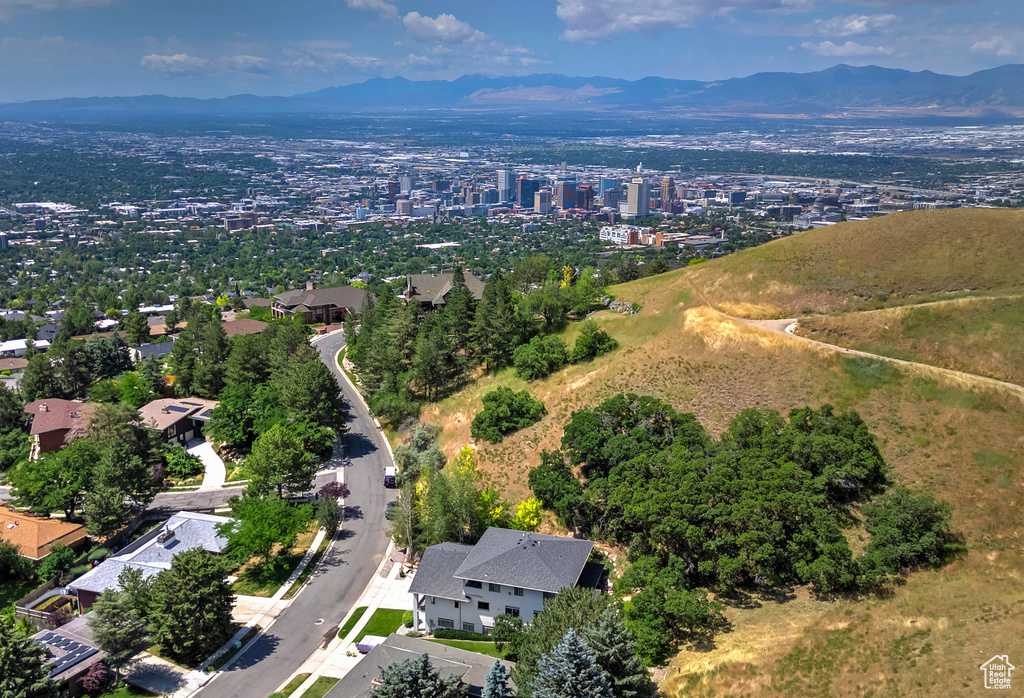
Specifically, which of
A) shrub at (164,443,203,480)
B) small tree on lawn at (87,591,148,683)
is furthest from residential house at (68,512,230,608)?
shrub at (164,443,203,480)

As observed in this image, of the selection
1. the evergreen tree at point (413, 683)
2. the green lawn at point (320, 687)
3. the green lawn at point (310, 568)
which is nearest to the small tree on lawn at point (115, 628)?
the green lawn at point (310, 568)

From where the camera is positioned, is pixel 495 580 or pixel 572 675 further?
pixel 495 580

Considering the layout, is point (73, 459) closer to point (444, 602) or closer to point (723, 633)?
point (444, 602)

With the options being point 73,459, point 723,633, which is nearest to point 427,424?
point 73,459

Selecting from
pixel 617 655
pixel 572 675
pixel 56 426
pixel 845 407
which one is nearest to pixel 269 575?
pixel 572 675

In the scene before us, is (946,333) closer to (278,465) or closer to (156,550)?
(278,465)

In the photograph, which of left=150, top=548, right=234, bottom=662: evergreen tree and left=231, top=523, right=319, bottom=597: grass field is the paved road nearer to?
left=231, top=523, right=319, bottom=597: grass field
